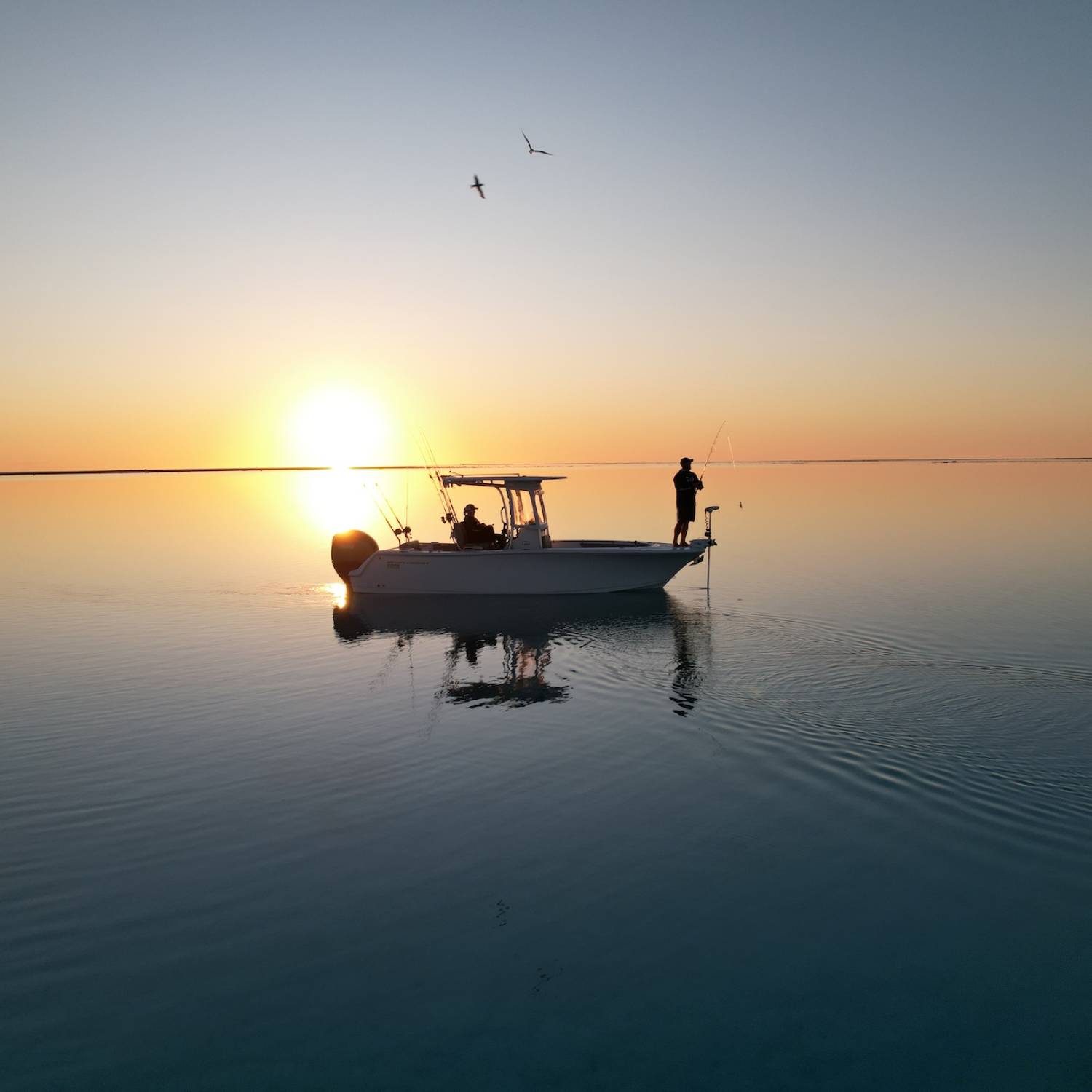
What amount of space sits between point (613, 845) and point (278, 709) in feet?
22.8

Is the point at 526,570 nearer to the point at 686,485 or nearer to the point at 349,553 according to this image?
the point at 686,485

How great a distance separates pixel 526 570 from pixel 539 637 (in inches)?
205

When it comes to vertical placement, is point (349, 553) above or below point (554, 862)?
above

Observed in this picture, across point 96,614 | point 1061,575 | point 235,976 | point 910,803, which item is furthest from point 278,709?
point 1061,575

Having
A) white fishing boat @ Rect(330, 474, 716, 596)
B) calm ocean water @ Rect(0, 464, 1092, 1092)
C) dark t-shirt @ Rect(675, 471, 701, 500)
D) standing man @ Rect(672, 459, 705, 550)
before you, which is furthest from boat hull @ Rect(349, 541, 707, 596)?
calm ocean water @ Rect(0, 464, 1092, 1092)

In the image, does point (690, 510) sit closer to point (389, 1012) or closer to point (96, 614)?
point (96, 614)

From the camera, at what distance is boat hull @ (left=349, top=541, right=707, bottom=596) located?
23.1 meters

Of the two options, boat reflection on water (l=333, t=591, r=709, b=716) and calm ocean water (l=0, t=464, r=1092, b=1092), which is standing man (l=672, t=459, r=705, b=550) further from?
calm ocean water (l=0, t=464, r=1092, b=1092)

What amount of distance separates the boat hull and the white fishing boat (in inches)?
0.9

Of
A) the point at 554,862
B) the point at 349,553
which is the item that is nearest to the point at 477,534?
the point at 349,553

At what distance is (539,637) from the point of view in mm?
18469

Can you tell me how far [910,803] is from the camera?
840cm

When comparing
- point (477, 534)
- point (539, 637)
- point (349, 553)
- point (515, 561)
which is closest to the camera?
point (539, 637)

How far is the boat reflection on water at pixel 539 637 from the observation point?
14000 millimetres
